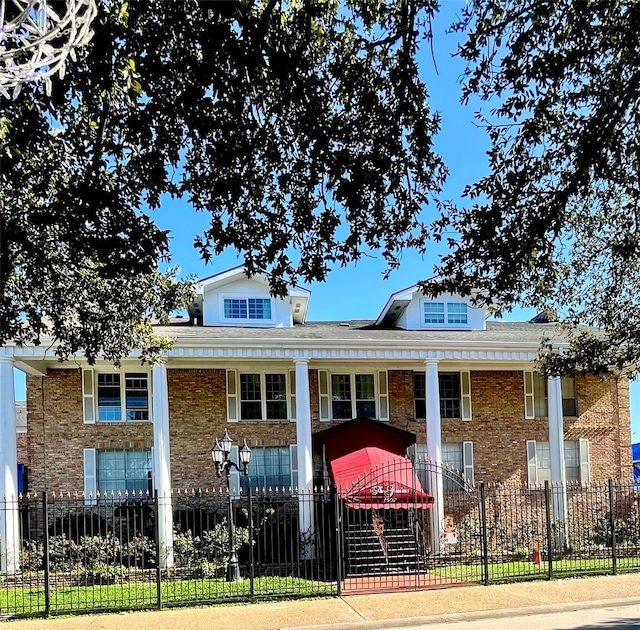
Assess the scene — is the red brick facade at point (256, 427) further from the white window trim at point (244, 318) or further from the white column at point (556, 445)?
the white column at point (556, 445)

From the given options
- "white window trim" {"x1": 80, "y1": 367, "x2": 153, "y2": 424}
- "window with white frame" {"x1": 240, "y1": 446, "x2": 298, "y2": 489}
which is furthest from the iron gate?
"white window trim" {"x1": 80, "y1": 367, "x2": 153, "y2": 424}

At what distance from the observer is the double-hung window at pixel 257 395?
880 inches

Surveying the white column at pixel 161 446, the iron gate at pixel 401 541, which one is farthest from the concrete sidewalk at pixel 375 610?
the white column at pixel 161 446

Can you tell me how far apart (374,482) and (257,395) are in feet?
19.4

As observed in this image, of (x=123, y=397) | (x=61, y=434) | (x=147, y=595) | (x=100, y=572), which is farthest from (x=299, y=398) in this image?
(x=61, y=434)

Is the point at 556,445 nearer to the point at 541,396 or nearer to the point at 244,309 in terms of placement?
the point at 541,396

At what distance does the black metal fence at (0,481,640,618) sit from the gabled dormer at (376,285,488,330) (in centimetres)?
574

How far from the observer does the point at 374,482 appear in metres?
18.0

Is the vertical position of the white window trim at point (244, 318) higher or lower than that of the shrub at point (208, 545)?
higher

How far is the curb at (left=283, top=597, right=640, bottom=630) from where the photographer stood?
1184 cm

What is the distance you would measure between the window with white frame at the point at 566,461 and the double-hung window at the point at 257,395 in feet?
26.5

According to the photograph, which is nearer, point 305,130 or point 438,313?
point 305,130

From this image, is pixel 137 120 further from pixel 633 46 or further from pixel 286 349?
pixel 286 349

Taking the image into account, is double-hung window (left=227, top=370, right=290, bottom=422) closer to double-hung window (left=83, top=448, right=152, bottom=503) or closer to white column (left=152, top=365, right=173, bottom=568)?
double-hung window (left=83, top=448, right=152, bottom=503)
